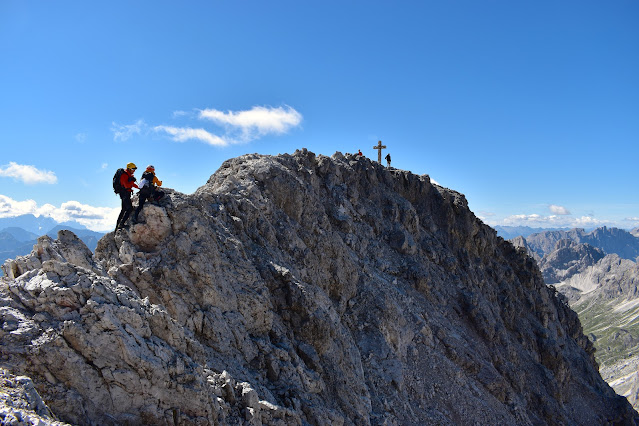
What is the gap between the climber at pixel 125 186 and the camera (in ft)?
61.7

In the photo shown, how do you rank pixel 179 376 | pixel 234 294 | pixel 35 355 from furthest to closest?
1. pixel 234 294
2. pixel 179 376
3. pixel 35 355

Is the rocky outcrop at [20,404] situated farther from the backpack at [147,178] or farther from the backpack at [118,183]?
the backpack at [147,178]

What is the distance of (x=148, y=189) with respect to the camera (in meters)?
19.6

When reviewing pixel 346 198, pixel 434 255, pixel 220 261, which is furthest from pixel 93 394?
pixel 434 255

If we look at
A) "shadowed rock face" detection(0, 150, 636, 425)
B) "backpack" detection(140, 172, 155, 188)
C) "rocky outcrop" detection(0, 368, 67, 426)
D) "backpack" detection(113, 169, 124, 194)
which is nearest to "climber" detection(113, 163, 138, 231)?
"backpack" detection(113, 169, 124, 194)

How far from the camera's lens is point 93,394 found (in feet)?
39.2

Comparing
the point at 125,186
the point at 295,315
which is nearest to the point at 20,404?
the point at 125,186

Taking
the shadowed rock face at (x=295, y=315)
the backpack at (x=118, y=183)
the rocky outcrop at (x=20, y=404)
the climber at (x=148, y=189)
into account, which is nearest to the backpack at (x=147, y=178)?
the climber at (x=148, y=189)

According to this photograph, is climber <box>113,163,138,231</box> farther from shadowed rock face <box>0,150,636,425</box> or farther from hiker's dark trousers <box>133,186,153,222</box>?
shadowed rock face <box>0,150,636,425</box>

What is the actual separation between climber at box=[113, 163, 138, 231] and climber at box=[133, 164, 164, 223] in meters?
0.38

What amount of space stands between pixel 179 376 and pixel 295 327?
10944 millimetres

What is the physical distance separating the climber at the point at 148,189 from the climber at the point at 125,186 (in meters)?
0.38

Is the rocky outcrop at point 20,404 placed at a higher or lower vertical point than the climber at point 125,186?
lower

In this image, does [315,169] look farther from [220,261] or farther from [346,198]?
[220,261]
